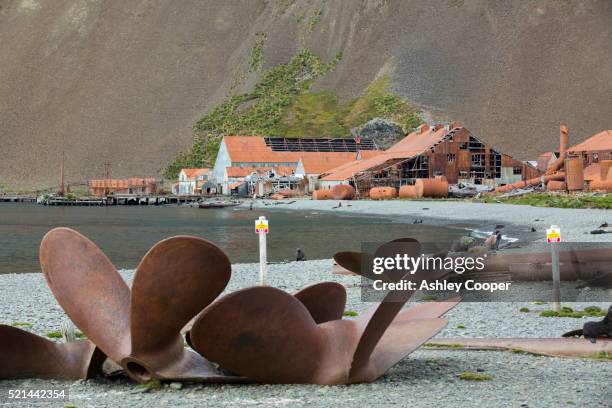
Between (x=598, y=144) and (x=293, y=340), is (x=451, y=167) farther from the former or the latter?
(x=293, y=340)

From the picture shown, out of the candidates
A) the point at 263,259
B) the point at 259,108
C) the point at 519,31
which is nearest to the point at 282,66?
the point at 259,108

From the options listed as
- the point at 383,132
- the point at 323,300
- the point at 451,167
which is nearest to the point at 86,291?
the point at 323,300

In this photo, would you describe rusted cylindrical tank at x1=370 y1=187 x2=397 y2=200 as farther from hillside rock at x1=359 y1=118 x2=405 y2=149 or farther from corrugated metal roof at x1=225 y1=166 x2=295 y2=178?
hillside rock at x1=359 y1=118 x2=405 y2=149

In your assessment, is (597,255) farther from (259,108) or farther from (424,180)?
(259,108)

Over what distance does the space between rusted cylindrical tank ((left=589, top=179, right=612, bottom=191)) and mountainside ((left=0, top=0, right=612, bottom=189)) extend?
60598 mm

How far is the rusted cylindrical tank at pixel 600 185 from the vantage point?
5622cm

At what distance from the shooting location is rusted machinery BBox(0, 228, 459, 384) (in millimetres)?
6742

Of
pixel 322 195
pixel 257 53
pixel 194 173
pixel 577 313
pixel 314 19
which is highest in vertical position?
pixel 314 19

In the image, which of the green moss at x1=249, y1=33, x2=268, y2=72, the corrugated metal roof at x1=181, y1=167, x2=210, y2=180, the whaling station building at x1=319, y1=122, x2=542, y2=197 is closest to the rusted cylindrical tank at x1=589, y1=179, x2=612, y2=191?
the whaling station building at x1=319, y1=122, x2=542, y2=197

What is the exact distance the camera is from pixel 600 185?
189ft

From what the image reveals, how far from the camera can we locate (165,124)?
169m

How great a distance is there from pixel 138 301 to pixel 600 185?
55.3m

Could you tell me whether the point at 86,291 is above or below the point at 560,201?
above

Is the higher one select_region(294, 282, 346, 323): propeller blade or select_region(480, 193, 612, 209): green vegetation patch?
select_region(294, 282, 346, 323): propeller blade
